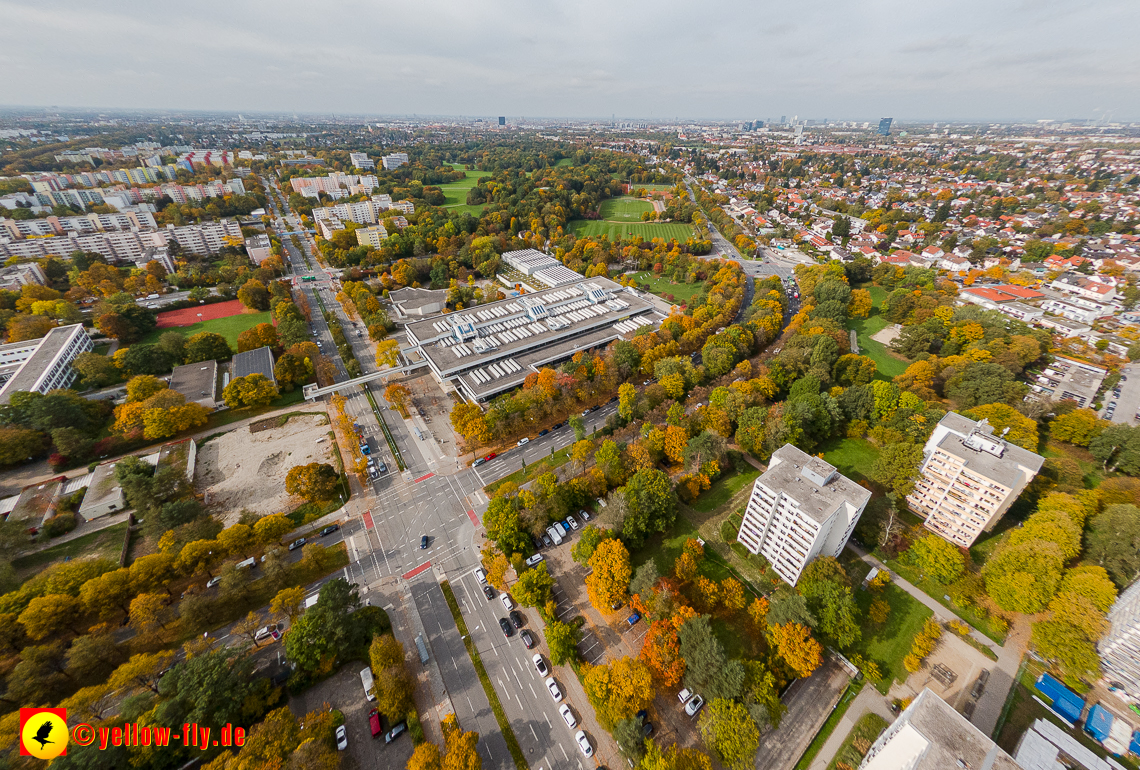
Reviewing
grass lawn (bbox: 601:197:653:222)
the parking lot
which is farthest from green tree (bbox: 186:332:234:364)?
grass lawn (bbox: 601:197:653:222)

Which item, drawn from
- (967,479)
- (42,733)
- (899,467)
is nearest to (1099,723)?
(967,479)

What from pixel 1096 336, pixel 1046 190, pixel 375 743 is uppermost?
pixel 1046 190

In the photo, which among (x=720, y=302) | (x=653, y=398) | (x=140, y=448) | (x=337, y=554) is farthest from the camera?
(x=720, y=302)

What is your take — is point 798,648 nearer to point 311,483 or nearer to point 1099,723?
point 1099,723

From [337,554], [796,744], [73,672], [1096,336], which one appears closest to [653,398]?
[796,744]

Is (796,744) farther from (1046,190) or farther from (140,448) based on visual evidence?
(1046,190)

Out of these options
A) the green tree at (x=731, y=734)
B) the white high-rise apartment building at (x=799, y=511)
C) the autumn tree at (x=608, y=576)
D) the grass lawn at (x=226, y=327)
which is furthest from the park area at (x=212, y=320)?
the green tree at (x=731, y=734)

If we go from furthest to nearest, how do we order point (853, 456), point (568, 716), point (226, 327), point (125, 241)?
point (125, 241), point (226, 327), point (853, 456), point (568, 716)
